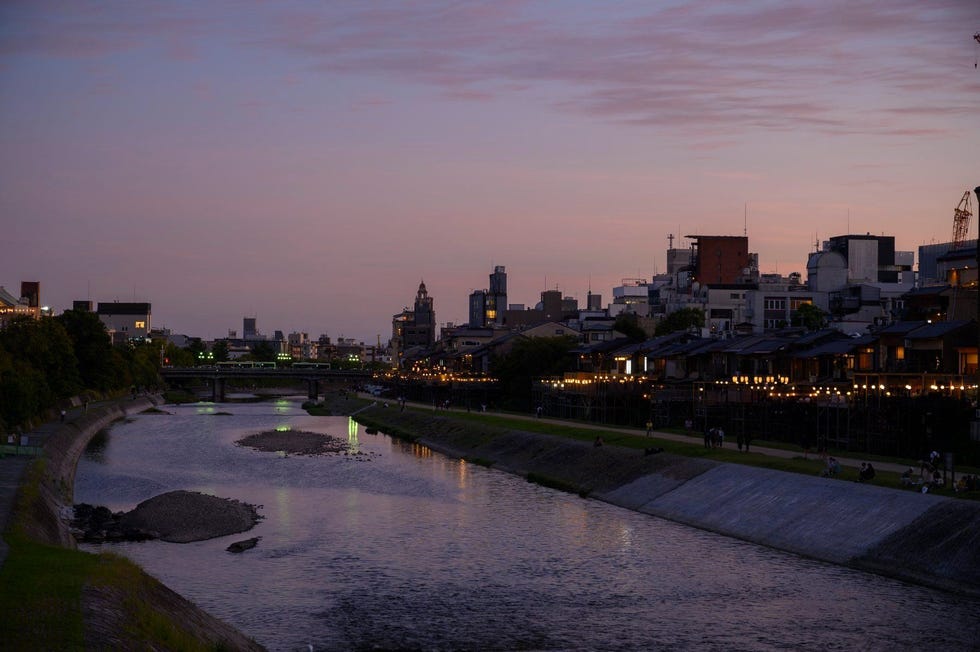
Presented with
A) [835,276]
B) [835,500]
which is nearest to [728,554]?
[835,500]

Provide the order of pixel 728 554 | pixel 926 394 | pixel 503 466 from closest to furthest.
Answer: pixel 728 554 → pixel 926 394 → pixel 503 466

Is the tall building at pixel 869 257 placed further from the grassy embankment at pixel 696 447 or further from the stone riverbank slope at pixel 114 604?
the stone riverbank slope at pixel 114 604

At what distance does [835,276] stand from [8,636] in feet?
444

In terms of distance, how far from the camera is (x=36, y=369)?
324 ft

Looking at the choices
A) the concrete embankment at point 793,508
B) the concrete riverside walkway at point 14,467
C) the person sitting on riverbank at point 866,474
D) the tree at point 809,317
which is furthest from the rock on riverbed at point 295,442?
the person sitting on riverbank at point 866,474

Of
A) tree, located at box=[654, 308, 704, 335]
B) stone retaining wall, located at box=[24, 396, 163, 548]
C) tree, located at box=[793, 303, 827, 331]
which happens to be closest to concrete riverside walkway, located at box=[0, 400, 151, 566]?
stone retaining wall, located at box=[24, 396, 163, 548]

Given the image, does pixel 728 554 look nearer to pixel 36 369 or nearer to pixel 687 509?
pixel 687 509

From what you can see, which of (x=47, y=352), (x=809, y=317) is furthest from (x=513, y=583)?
(x=809, y=317)

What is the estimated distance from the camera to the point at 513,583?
4006 centimetres

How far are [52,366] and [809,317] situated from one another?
80.6 metres

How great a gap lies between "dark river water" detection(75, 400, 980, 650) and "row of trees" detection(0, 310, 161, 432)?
41.8 feet

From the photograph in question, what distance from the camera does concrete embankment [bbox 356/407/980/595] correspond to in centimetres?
3935

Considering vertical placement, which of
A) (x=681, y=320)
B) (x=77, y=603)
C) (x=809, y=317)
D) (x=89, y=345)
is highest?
(x=681, y=320)

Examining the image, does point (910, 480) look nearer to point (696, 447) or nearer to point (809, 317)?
point (696, 447)
